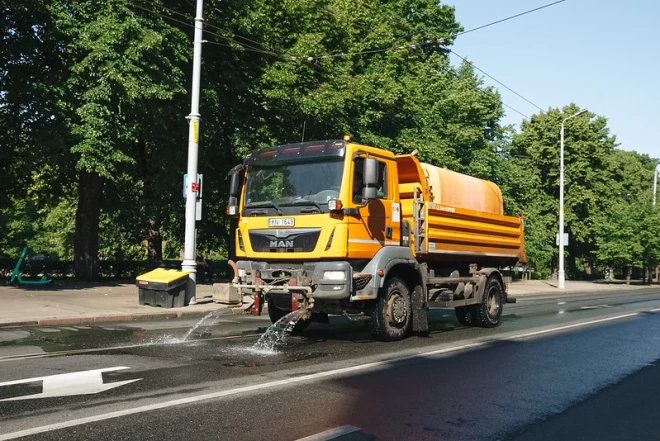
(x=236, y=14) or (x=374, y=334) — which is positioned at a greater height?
(x=236, y=14)

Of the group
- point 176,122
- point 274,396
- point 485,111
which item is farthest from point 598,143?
point 274,396

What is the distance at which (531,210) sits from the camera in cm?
4225

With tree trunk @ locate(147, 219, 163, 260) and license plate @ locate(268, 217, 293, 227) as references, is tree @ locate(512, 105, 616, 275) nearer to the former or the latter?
tree trunk @ locate(147, 219, 163, 260)

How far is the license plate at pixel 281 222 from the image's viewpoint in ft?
31.1

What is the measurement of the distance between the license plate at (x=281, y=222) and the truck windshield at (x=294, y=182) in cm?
24

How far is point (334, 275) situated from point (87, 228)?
52.0ft

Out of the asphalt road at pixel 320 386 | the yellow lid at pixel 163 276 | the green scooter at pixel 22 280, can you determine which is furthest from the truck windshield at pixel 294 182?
the green scooter at pixel 22 280

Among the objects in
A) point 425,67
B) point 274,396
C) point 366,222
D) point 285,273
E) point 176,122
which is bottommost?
point 274,396

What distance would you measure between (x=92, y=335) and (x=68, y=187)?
52.6 ft

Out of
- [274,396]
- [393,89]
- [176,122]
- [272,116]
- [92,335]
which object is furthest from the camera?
[393,89]

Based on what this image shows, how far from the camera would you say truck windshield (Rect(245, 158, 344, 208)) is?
941cm

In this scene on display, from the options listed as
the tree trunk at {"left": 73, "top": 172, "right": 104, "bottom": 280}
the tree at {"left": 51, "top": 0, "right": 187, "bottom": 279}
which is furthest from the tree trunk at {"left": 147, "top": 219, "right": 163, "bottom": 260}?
the tree at {"left": 51, "top": 0, "right": 187, "bottom": 279}

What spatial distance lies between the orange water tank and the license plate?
310 centimetres

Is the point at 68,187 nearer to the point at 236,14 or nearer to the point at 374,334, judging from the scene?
the point at 236,14
